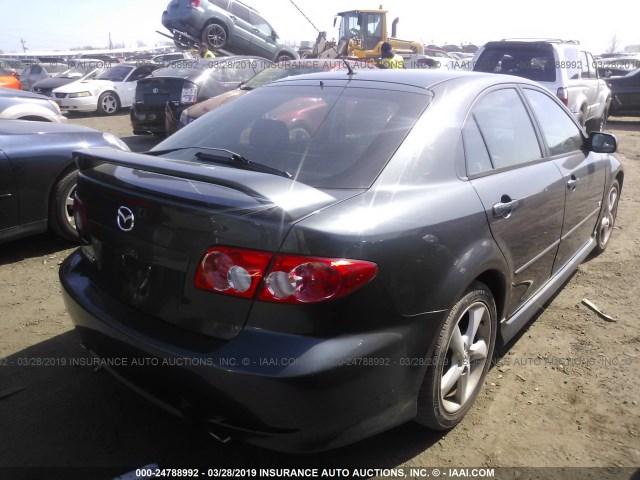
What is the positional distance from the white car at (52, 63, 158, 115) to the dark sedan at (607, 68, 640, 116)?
12.8m

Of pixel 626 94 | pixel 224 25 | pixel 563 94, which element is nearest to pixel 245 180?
pixel 563 94

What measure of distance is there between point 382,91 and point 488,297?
1126 mm

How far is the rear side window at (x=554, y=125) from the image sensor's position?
3279mm

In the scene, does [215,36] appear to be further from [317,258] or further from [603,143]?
[317,258]

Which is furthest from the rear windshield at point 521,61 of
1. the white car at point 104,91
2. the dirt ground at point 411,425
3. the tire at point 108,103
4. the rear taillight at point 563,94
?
the tire at point 108,103

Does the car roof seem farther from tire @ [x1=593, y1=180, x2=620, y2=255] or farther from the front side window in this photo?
the front side window

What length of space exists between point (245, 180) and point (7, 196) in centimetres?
302

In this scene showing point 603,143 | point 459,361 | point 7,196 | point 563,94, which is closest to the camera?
point 459,361

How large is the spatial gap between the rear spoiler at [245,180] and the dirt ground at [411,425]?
1.00 metres

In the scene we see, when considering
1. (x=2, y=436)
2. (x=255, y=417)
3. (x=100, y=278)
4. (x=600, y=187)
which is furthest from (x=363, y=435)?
(x=600, y=187)

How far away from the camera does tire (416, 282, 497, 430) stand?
7.13 feet

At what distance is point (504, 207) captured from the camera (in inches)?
97.7

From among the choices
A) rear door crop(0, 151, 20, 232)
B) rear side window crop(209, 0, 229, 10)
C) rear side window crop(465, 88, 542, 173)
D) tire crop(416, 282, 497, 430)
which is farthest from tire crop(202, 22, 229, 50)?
tire crop(416, 282, 497, 430)

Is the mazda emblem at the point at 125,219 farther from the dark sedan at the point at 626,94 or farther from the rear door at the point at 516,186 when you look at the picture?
the dark sedan at the point at 626,94
